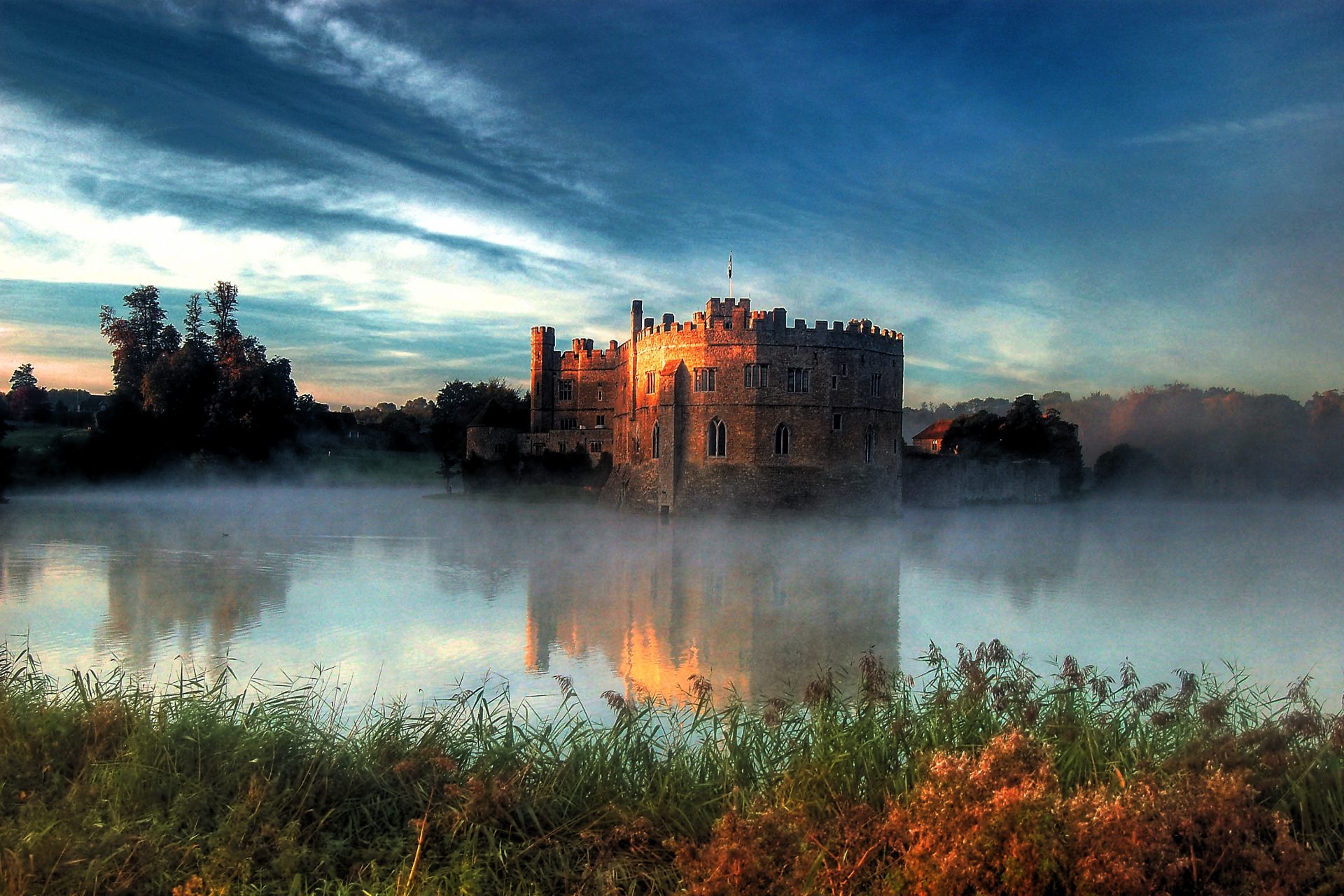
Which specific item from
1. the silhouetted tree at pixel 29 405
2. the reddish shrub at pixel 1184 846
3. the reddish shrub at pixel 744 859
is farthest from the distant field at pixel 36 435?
the reddish shrub at pixel 1184 846

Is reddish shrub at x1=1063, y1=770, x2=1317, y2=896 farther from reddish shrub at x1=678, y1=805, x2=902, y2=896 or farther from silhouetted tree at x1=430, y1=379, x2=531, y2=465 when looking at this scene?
silhouetted tree at x1=430, y1=379, x2=531, y2=465

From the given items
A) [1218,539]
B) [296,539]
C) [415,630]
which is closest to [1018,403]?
[1218,539]

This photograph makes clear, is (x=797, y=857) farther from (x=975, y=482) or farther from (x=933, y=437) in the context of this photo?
(x=933, y=437)

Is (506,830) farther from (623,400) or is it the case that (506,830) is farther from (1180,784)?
(623,400)

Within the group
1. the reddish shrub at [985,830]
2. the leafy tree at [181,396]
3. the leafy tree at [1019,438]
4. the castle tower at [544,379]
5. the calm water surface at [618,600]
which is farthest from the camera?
the leafy tree at [1019,438]

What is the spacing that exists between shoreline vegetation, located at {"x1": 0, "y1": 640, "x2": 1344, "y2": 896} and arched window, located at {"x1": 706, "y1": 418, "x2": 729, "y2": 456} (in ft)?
103

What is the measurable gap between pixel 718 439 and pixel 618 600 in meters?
21.6

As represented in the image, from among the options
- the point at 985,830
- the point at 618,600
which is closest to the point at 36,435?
the point at 618,600

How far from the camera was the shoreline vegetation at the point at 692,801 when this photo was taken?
388 cm

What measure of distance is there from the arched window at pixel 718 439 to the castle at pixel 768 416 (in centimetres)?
4

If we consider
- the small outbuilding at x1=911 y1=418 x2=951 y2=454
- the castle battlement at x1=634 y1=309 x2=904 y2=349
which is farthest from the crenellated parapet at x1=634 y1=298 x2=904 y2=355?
the small outbuilding at x1=911 y1=418 x2=951 y2=454

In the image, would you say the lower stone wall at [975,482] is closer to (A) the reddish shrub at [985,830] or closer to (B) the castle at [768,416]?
(B) the castle at [768,416]

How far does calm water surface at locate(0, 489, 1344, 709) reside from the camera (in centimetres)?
1163

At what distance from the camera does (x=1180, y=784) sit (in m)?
4.54
